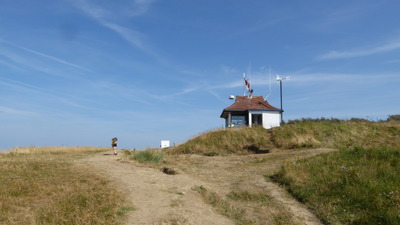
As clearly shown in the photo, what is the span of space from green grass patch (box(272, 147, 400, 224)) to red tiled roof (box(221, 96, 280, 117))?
63.4 ft

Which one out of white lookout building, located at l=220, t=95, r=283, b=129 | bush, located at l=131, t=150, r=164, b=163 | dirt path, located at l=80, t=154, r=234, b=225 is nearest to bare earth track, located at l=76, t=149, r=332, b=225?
dirt path, located at l=80, t=154, r=234, b=225

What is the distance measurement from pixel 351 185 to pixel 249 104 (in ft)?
84.6

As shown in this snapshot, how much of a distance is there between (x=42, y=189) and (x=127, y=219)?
13.3 feet

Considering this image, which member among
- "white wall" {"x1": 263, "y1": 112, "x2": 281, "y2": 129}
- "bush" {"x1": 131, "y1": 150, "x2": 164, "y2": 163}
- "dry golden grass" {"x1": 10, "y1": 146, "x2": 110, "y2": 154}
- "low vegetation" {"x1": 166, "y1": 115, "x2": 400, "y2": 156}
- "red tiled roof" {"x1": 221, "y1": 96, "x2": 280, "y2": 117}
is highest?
"red tiled roof" {"x1": 221, "y1": 96, "x2": 280, "y2": 117}

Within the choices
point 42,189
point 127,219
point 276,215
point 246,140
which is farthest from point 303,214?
point 246,140

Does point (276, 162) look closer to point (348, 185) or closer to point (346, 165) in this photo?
point (346, 165)

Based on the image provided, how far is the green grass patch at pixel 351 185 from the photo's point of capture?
779 cm

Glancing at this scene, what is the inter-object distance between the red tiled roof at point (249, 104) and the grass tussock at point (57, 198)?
2350 cm

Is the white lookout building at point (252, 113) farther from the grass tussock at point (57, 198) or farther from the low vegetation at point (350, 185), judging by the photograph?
the grass tussock at point (57, 198)

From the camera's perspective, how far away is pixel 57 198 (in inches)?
337

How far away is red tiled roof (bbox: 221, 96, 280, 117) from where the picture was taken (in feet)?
111

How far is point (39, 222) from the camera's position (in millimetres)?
6738

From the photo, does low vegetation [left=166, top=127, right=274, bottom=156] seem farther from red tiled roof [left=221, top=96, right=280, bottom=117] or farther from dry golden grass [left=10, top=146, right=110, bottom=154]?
dry golden grass [left=10, top=146, right=110, bottom=154]

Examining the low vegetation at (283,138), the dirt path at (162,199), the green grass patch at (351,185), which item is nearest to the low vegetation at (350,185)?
the green grass patch at (351,185)
